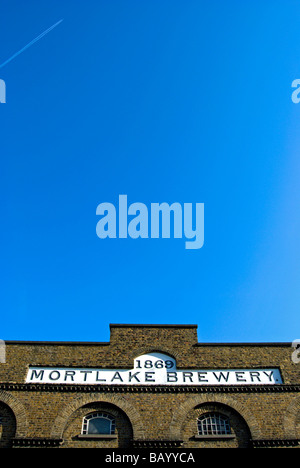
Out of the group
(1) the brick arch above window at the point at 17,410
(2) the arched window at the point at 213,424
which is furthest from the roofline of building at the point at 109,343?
(2) the arched window at the point at 213,424

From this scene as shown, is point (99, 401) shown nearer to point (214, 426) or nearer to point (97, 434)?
point (97, 434)

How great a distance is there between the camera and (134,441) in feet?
48.5

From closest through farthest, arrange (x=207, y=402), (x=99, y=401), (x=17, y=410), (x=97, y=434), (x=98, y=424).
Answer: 1. (x=97, y=434)
2. (x=17, y=410)
3. (x=98, y=424)
4. (x=99, y=401)
5. (x=207, y=402)

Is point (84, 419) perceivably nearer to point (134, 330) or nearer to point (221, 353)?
point (134, 330)

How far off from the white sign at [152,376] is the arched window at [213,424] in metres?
1.22

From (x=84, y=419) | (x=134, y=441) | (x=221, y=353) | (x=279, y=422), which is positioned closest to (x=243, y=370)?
(x=221, y=353)

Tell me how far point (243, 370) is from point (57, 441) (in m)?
7.56

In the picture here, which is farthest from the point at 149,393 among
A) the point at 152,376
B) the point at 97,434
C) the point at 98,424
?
the point at 97,434

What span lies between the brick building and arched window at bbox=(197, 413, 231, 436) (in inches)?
1.4

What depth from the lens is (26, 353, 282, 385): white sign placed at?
16.2 metres

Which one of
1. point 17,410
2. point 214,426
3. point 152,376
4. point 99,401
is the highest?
point 152,376

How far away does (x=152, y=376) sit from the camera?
1642cm

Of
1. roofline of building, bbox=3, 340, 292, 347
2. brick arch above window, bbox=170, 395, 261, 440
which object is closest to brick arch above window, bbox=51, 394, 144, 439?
brick arch above window, bbox=170, 395, 261, 440

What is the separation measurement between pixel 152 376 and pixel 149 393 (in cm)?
71
